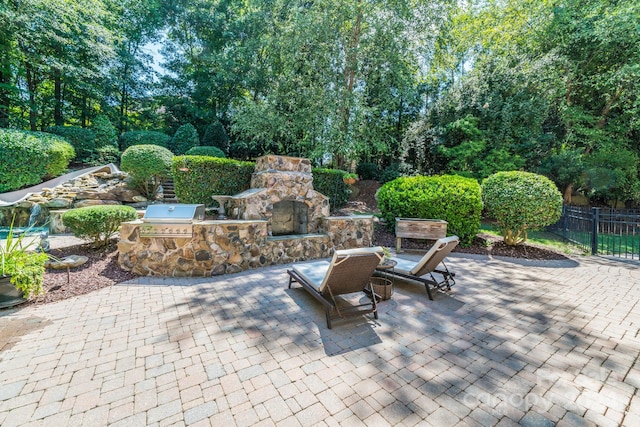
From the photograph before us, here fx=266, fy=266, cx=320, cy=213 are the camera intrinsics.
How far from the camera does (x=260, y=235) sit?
18.5 feet

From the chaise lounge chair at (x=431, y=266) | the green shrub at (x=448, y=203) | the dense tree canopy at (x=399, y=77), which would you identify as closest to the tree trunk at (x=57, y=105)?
the dense tree canopy at (x=399, y=77)

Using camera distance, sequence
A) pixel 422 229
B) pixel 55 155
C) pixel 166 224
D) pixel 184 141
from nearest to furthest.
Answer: pixel 166 224, pixel 422 229, pixel 55 155, pixel 184 141

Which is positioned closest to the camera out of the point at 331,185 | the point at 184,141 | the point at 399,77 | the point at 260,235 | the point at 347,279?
the point at 347,279

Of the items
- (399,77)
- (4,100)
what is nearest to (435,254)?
(399,77)

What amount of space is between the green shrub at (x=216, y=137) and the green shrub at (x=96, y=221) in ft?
30.5

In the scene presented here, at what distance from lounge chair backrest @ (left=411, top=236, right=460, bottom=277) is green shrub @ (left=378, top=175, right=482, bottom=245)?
3418 millimetres

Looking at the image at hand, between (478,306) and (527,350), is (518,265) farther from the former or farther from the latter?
(527,350)

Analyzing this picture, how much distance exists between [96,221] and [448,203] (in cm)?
810

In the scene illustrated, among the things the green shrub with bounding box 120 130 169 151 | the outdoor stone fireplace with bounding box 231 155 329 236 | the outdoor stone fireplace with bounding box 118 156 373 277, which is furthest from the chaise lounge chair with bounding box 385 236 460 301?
the green shrub with bounding box 120 130 169 151

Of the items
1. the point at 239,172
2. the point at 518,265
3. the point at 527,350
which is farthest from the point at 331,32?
the point at 527,350

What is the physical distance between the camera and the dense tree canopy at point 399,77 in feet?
32.7

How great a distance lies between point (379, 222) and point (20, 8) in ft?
50.0

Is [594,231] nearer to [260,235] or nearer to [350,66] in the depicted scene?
[260,235]

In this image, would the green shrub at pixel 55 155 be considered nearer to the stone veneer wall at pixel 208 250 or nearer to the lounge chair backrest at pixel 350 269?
the stone veneer wall at pixel 208 250
